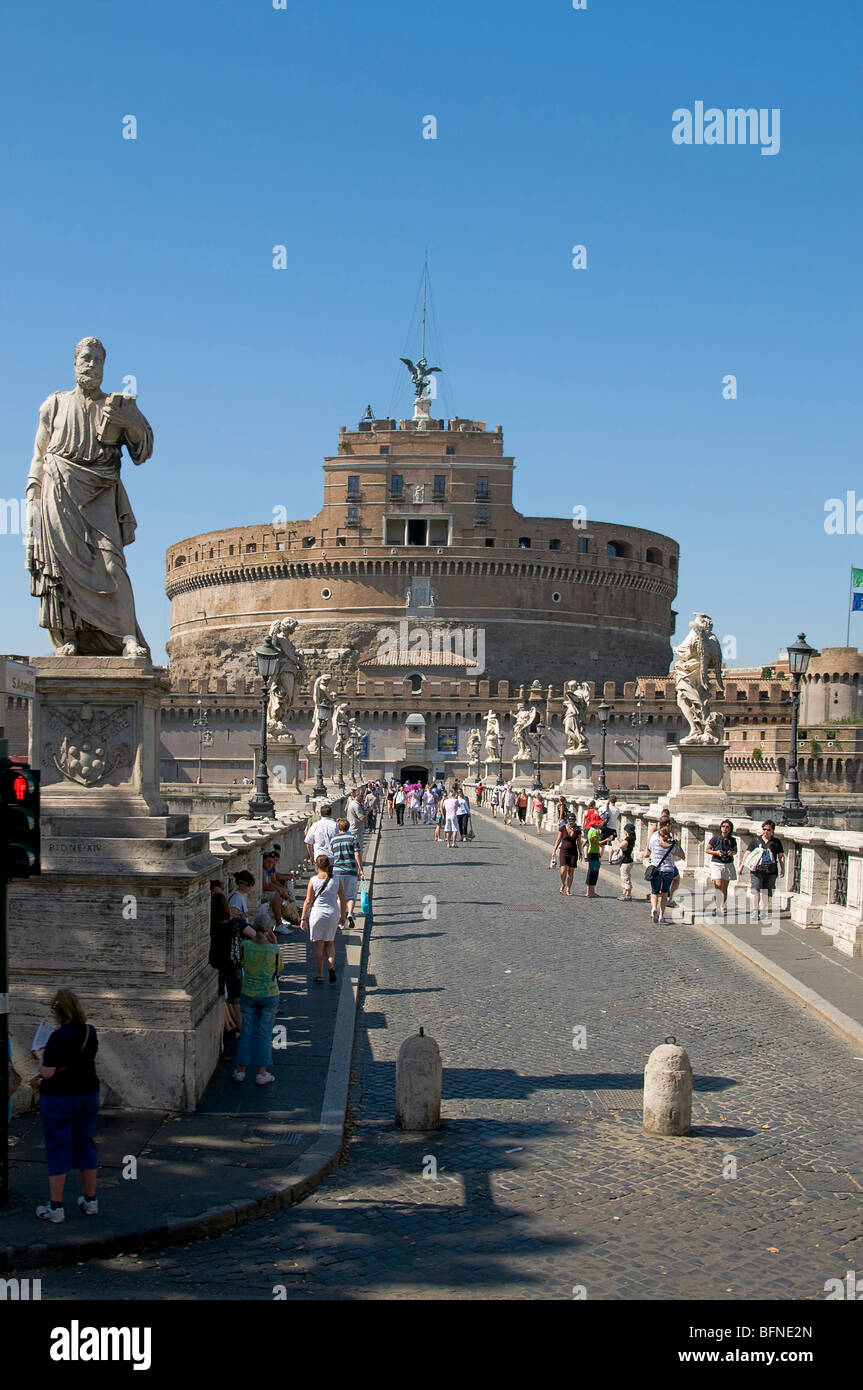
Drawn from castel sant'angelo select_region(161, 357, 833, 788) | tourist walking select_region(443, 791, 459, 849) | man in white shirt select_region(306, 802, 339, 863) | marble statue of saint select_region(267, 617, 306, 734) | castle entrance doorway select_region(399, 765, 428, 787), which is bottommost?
castle entrance doorway select_region(399, 765, 428, 787)

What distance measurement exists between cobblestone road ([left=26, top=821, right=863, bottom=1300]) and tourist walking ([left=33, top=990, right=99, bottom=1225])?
1.24 feet

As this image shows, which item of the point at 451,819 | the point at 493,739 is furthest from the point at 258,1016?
the point at 493,739

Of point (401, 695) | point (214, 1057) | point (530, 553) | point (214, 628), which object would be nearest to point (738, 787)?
Result: point (401, 695)

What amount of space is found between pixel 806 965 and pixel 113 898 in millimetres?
6736

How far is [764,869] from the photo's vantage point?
1356 centimetres

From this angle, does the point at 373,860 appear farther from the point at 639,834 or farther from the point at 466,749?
the point at 466,749

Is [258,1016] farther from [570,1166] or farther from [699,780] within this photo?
[699,780]

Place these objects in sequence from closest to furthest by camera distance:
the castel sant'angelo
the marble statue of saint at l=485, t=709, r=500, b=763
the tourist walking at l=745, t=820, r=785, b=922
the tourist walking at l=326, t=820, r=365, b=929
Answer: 1. the tourist walking at l=326, t=820, r=365, b=929
2. the tourist walking at l=745, t=820, r=785, b=922
3. the marble statue of saint at l=485, t=709, r=500, b=763
4. the castel sant'angelo

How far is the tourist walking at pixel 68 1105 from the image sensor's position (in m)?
5.24

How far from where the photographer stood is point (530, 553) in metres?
93.8

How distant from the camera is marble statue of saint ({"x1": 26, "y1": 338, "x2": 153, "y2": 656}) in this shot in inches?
284

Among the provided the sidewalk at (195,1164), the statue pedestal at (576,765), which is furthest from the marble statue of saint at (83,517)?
the statue pedestal at (576,765)

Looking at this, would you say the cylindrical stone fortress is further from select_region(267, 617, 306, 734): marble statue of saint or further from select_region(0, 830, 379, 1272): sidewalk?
select_region(0, 830, 379, 1272): sidewalk

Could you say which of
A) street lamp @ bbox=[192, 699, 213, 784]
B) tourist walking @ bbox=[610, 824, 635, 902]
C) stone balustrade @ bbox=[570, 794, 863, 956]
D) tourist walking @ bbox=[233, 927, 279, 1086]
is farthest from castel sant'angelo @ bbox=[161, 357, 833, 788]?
tourist walking @ bbox=[233, 927, 279, 1086]
